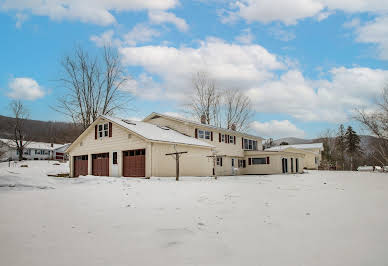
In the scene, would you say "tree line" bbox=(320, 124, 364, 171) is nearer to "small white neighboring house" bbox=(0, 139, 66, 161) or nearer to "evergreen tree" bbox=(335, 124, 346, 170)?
"evergreen tree" bbox=(335, 124, 346, 170)

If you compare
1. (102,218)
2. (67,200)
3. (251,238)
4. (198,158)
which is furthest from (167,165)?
(251,238)

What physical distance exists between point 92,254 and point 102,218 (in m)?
2.06

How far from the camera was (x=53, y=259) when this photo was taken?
3.53 metres

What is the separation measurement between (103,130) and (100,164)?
2884 mm

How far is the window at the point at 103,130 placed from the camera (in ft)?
75.6

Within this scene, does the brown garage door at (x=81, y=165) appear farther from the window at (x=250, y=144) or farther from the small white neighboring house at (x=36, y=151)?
the small white neighboring house at (x=36, y=151)

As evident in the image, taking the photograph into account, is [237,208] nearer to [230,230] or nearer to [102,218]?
[230,230]

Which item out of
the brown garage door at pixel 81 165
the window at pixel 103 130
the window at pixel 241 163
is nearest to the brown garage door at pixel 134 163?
the window at pixel 103 130

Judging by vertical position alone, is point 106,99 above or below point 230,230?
above

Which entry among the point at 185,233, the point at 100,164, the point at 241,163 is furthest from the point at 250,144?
the point at 185,233

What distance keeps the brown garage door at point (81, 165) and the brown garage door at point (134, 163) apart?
5710 millimetres

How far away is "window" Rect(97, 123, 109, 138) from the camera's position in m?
23.0

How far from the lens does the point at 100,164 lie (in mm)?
23266

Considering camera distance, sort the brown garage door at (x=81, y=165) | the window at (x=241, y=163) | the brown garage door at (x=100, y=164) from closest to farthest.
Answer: the brown garage door at (x=100, y=164)
the brown garage door at (x=81, y=165)
the window at (x=241, y=163)
